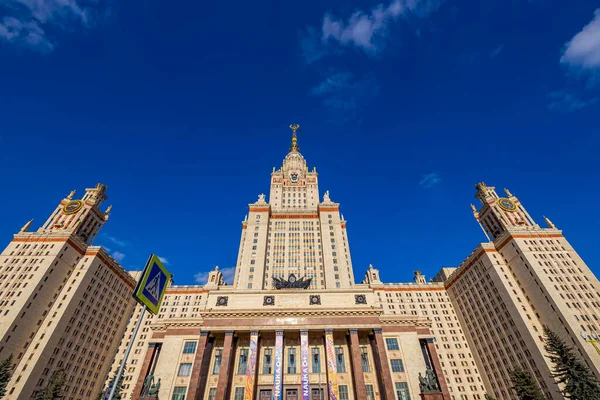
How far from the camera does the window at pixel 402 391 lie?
152 feet

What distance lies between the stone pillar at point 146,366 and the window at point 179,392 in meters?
4.99

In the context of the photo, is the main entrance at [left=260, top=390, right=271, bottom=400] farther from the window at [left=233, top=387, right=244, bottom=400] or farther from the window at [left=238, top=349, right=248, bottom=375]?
the window at [left=238, top=349, right=248, bottom=375]

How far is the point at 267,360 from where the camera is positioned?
51.0 metres

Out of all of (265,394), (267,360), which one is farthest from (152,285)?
(265,394)

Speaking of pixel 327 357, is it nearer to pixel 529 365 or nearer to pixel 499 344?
pixel 529 365

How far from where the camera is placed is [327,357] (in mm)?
47312

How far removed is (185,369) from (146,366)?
21.1 feet

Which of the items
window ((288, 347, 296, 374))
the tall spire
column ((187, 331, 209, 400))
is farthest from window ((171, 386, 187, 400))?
the tall spire

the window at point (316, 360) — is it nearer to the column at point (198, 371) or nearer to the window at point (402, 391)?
the window at point (402, 391)

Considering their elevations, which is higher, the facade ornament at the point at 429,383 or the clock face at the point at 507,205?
the clock face at the point at 507,205

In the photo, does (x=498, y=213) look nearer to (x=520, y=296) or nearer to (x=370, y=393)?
(x=520, y=296)

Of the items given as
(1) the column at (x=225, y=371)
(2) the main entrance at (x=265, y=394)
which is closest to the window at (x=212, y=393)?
(1) the column at (x=225, y=371)

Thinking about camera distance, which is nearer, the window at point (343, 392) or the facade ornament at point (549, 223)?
the window at point (343, 392)

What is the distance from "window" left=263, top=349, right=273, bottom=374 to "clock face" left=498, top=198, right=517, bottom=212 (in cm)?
7996
